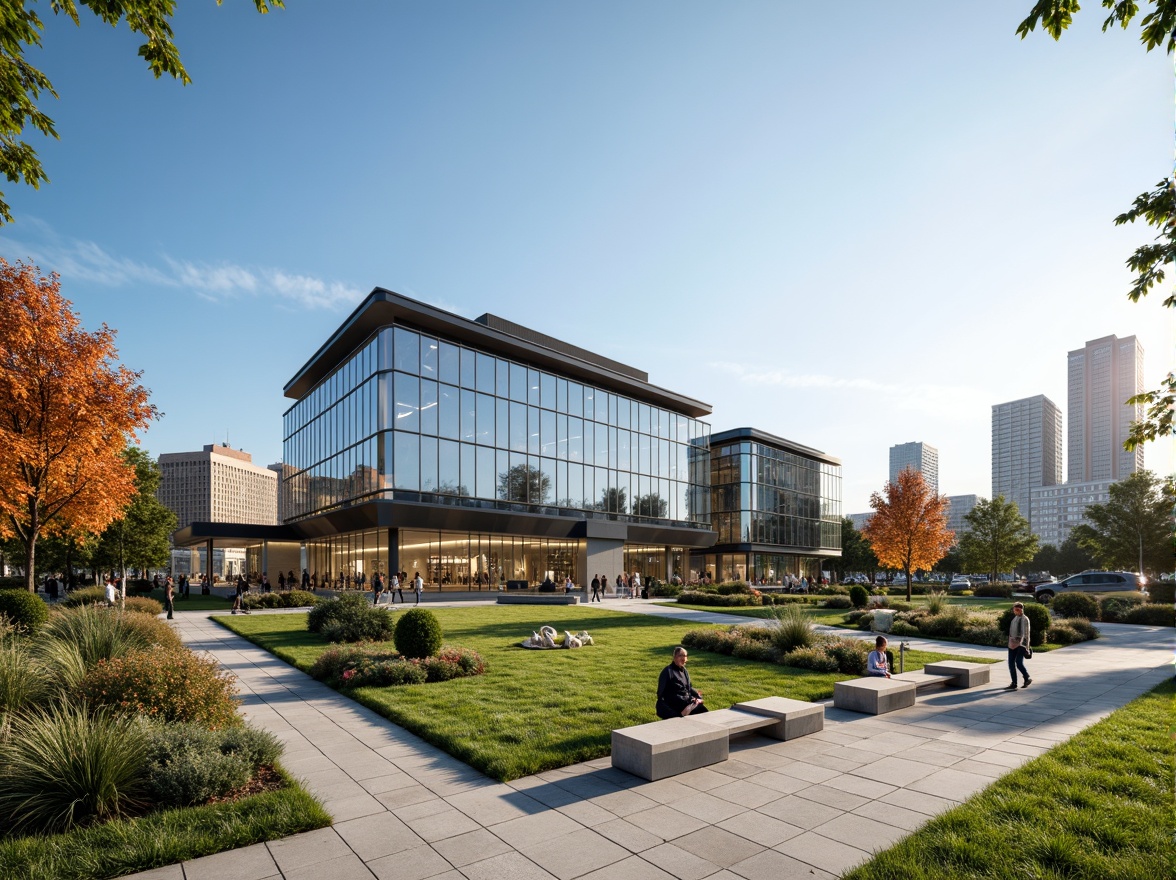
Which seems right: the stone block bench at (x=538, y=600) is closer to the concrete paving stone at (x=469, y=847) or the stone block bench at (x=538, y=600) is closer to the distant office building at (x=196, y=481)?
the concrete paving stone at (x=469, y=847)

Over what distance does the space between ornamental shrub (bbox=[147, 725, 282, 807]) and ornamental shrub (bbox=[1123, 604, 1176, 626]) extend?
32.9 m

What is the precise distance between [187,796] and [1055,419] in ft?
589

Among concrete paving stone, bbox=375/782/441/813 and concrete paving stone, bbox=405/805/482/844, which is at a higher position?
concrete paving stone, bbox=405/805/482/844

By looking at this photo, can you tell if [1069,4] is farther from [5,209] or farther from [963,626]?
[963,626]

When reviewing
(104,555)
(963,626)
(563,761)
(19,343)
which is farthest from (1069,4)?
(104,555)

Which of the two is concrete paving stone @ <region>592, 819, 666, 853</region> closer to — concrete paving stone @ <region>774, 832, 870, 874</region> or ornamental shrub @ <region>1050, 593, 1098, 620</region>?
concrete paving stone @ <region>774, 832, 870, 874</region>

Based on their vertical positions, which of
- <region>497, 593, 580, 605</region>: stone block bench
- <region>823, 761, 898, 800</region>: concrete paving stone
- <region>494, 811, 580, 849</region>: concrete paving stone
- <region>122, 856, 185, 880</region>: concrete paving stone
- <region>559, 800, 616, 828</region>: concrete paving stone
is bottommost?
<region>497, 593, 580, 605</region>: stone block bench

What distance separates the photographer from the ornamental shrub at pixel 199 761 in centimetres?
620

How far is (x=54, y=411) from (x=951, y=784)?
24.1m

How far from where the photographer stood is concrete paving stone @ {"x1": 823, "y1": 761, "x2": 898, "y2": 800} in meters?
6.72

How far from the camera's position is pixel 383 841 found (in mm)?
5547

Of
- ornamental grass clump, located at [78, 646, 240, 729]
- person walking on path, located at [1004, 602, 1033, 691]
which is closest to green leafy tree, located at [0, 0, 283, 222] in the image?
ornamental grass clump, located at [78, 646, 240, 729]

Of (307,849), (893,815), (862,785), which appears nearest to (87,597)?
(307,849)

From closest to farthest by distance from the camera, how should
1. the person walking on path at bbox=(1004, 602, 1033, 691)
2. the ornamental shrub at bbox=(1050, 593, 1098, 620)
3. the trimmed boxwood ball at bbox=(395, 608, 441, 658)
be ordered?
the person walking on path at bbox=(1004, 602, 1033, 691), the trimmed boxwood ball at bbox=(395, 608, 441, 658), the ornamental shrub at bbox=(1050, 593, 1098, 620)
